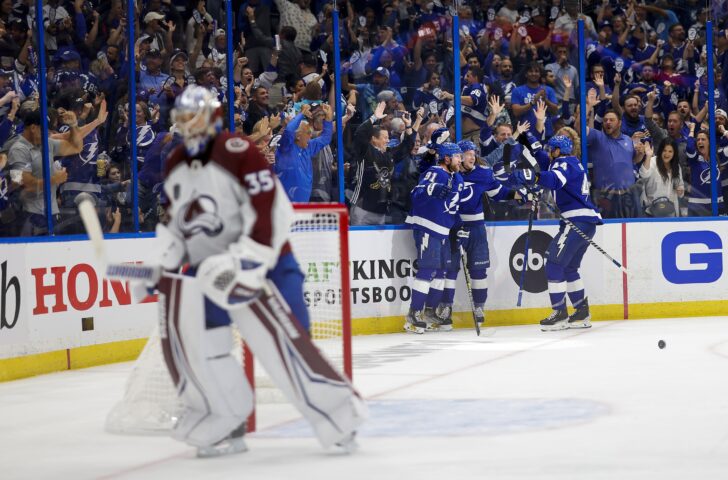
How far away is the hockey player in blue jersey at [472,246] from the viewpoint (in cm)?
1030

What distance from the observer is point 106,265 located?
452 centimetres

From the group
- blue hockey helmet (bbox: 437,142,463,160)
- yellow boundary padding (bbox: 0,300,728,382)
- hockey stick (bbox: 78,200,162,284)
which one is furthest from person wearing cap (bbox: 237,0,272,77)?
hockey stick (bbox: 78,200,162,284)

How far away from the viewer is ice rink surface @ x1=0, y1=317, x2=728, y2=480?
4469 millimetres

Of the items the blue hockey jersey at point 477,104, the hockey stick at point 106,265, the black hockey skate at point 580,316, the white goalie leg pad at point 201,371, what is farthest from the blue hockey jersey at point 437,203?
the hockey stick at point 106,265

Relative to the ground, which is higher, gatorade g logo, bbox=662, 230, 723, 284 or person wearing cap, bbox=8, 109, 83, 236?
person wearing cap, bbox=8, 109, 83, 236

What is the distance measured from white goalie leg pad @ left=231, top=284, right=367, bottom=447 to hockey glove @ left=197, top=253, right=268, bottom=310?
0.13 metres

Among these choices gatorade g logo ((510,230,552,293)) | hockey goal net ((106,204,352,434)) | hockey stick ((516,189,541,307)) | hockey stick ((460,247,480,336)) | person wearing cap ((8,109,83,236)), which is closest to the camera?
hockey goal net ((106,204,352,434))

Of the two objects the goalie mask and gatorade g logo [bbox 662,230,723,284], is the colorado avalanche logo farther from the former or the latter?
gatorade g logo [bbox 662,230,723,284]

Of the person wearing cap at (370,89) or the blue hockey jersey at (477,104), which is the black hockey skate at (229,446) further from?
the blue hockey jersey at (477,104)

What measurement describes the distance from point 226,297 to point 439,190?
18.6ft

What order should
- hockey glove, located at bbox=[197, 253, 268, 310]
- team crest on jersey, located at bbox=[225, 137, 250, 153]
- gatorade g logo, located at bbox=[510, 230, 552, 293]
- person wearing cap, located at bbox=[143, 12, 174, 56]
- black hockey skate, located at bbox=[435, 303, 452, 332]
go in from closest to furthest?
hockey glove, located at bbox=[197, 253, 268, 310]
team crest on jersey, located at bbox=[225, 137, 250, 153]
person wearing cap, located at bbox=[143, 12, 174, 56]
black hockey skate, located at bbox=[435, 303, 452, 332]
gatorade g logo, located at bbox=[510, 230, 552, 293]

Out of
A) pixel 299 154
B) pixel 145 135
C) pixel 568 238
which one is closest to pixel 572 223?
pixel 568 238

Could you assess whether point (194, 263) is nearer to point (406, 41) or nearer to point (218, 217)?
point (218, 217)

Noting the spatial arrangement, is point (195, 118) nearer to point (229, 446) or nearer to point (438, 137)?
point (229, 446)
